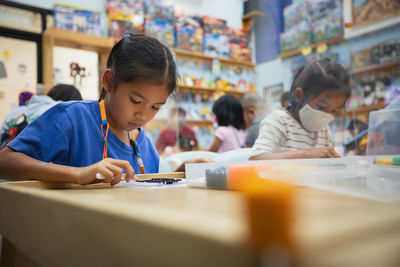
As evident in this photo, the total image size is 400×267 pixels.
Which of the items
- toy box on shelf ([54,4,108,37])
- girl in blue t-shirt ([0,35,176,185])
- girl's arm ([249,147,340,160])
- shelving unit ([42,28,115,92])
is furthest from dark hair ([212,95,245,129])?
toy box on shelf ([54,4,108,37])

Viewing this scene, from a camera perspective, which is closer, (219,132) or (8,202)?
(8,202)

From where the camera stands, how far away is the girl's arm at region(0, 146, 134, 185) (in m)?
0.47

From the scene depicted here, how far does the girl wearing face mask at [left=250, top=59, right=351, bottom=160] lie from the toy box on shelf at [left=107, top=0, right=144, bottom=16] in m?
2.64

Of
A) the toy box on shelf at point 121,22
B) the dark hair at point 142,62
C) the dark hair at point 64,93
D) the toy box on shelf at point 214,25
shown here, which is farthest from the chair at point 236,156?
the toy box on shelf at point 214,25

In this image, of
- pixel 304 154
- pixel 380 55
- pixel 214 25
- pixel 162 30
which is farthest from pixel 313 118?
pixel 214 25

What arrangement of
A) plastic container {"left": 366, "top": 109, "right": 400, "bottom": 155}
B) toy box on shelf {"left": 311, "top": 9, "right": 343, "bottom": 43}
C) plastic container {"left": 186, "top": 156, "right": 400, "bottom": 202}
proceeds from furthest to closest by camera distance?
toy box on shelf {"left": 311, "top": 9, "right": 343, "bottom": 43} < plastic container {"left": 366, "top": 109, "right": 400, "bottom": 155} < plastic container {"left": 186, "top": 156, "right": 400, "bottom": 202}

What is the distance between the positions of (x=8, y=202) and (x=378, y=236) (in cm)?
39

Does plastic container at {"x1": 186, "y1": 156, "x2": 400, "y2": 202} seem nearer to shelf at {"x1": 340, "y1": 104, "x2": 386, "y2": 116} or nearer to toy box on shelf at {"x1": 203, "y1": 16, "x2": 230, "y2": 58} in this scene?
shelf at {"x1": 340, "y1": 104, "x2": 386, "y2": 116}

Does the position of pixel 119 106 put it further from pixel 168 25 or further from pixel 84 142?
pixel 168 25

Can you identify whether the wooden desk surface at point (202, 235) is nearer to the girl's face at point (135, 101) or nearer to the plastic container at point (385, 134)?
the girl's face at point (135, 101)

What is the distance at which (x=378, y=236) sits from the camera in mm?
139

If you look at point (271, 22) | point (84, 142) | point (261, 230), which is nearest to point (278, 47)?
point (271, 22)

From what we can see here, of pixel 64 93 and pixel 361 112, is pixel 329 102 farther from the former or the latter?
pixel 64 93

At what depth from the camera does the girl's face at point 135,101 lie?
74 centimetres
